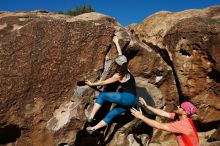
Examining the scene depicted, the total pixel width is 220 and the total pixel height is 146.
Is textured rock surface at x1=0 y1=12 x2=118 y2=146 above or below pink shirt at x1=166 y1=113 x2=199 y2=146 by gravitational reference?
above

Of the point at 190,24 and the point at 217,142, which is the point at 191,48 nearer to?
the point at 190,24

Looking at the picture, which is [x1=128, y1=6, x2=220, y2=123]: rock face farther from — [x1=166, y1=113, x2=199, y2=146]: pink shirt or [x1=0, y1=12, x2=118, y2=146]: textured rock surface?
[x1=166, y1=113, x2=199, y2=146]: pink shirt

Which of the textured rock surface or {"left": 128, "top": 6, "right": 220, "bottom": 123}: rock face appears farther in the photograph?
{"left": 128, "top": 6, "right": 220, "bottom": 123}: rock face

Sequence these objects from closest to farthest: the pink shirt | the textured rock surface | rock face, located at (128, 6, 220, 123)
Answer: the pink shirt
the textured rock surface
rock face, located at (128, 6, 220, 123)

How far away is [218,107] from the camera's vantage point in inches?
452

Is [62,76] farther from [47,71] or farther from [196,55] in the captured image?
[196,55]

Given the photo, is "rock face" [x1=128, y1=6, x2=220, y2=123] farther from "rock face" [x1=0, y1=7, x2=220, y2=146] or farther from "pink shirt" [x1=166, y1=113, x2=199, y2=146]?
"pink shirt" [x1=166, y1=113, x2=199, y2=146]

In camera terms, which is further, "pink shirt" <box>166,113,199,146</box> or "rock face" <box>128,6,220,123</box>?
"rock face" <box>128,6,220,123</box>

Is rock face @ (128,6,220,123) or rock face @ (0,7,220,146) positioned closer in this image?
rock face @ (0,7,220,146)

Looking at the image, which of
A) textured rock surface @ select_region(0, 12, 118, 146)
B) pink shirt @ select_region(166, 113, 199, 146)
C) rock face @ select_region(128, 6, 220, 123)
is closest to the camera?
pink shirt @ select_region(166, 113, 199, 146)

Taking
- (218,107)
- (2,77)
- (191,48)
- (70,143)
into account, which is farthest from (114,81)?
(218,107)

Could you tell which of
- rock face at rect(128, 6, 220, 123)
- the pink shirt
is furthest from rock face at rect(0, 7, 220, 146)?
the pink shirt

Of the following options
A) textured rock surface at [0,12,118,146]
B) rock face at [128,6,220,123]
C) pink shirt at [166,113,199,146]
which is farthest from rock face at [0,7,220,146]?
pink shirt at [166,113,199,146]

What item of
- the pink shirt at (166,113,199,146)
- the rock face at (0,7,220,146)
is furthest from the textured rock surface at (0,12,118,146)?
the pink shirt at (166,113,199,146)
